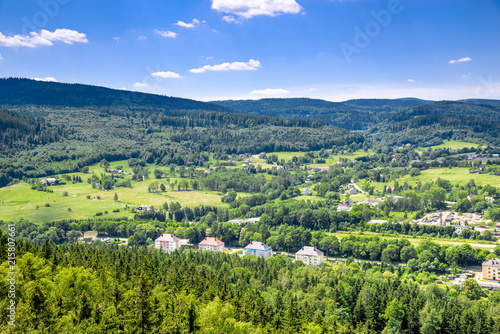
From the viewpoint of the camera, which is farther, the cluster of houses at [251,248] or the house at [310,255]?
the cluster of houses at [251,248]

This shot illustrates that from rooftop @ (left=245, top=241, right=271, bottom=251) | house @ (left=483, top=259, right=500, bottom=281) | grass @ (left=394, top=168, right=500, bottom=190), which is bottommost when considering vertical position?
rooftop @ (left=245, top=241, right=271, bottom=251)

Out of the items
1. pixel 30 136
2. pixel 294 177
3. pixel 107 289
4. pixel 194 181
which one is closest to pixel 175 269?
pixel 107 289

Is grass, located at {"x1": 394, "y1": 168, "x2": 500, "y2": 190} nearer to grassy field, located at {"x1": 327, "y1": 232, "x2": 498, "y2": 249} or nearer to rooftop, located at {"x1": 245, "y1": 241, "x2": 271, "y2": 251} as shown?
grassy field, located at {"x1": 327, "y1": 232, "x2": 498, "y2": 249}

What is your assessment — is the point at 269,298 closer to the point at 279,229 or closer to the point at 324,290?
the point at 324,290

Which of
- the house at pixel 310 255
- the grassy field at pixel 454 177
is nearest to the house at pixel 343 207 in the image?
the house at pixel 310 255

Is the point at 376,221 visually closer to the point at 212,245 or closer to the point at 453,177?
the point at 212,245

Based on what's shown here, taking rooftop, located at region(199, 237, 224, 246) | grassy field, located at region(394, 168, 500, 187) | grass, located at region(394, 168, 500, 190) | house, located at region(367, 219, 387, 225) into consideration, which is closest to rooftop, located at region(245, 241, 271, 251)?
rooftop, located at region(199, 237, 224, 246)

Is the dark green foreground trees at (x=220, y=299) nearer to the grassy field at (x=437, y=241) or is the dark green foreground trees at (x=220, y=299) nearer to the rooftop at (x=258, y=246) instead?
the rooftop at (x=258, y=246)
